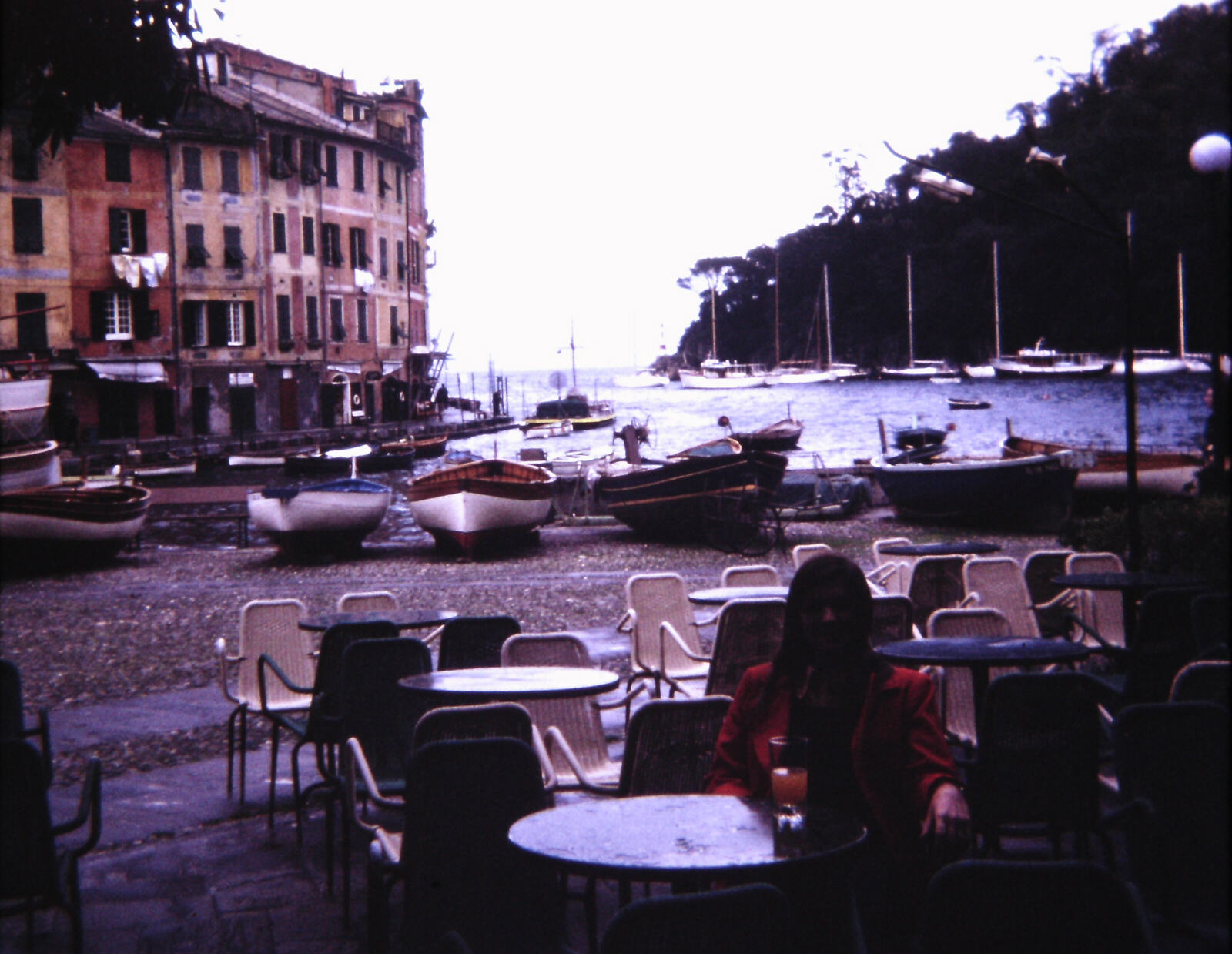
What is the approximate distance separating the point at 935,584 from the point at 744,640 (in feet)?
8.52

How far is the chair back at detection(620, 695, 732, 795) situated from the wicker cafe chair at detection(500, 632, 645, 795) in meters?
1.16

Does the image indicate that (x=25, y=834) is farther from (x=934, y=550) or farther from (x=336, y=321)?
(x=336, y=321)

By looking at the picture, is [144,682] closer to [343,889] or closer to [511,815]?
[343,889]

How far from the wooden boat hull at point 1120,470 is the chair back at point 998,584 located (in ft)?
48.1

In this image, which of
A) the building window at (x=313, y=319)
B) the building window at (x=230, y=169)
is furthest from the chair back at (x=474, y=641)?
the building window at (x=313, y=319)

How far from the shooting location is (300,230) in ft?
190

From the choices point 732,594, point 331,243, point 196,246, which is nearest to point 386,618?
point 732,594

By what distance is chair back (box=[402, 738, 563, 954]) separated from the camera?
3.25m

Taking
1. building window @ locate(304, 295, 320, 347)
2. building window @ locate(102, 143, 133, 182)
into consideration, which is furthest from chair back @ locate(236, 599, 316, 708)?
building window @ locate(304, 295, 320, 347)

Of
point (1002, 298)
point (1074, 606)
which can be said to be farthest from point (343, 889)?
point (1002, 298)

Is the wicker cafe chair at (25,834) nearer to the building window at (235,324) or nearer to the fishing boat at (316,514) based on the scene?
the fishing boat at (316,514)

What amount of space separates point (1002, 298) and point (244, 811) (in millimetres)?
45392

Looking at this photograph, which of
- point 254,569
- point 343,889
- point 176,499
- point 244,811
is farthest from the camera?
point 176,499

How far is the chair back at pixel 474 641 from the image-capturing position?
567 cm
